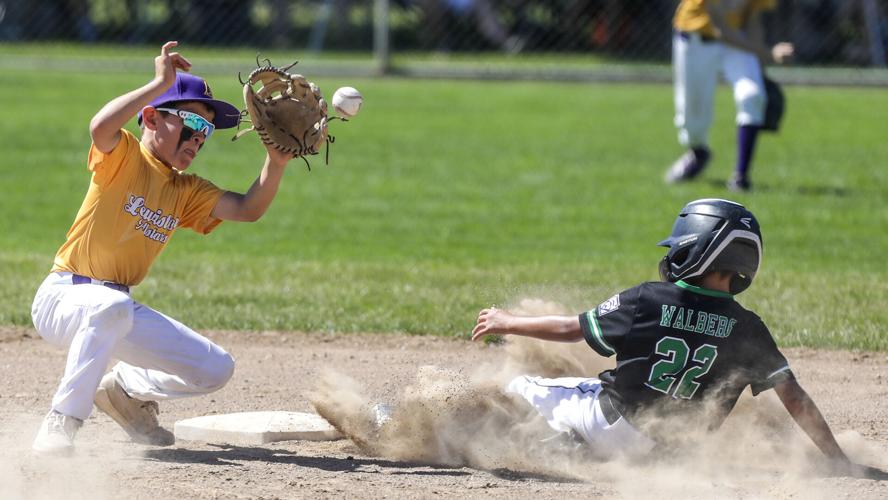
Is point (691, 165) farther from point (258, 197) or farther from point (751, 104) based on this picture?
point (258, 197)

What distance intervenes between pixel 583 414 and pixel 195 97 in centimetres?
177

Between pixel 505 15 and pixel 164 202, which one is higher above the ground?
pixel 164 202

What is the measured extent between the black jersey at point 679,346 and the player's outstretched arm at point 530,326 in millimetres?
44

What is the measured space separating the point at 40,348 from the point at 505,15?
41.5 ft

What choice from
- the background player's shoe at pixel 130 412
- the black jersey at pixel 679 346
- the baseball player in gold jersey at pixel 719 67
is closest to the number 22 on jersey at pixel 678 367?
the black jersey at pixel 679 346

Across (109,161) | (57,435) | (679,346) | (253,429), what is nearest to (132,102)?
(109,161)

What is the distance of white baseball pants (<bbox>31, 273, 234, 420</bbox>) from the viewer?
4141mm

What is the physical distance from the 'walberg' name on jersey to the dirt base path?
0.50 meters

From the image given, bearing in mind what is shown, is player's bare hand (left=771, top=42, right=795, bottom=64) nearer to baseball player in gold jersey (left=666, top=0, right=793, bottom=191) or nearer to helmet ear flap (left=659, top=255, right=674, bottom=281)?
baseball player in gold jersey (left=666, top=0, right=793, bottom=191)

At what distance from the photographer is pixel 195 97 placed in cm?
452

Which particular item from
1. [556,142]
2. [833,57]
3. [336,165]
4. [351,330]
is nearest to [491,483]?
[351,330]

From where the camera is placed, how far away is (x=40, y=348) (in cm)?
626

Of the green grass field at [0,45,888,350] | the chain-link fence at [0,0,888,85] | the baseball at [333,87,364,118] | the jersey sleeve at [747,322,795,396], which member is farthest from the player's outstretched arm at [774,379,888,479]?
the chain-link fence at [0,0,888,85]

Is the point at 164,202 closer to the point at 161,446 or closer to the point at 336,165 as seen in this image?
the point at 161,446
